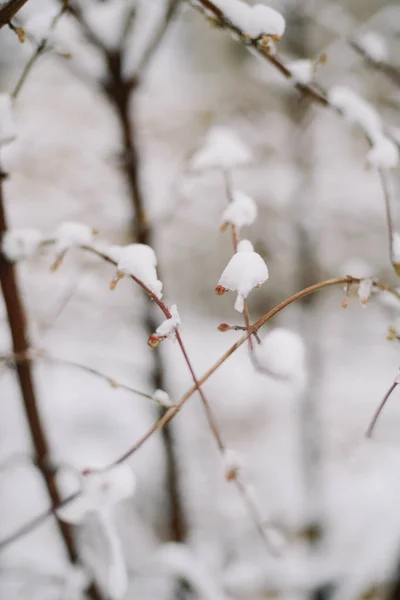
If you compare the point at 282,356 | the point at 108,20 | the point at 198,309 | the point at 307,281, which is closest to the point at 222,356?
the point at 282,356

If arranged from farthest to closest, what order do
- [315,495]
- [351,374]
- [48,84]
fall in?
[351,374], [48,84], [315,495]

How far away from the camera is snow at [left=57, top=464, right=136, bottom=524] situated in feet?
2.28

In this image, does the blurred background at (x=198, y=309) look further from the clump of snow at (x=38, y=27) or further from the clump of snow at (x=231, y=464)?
the clump of snow at (x=231, y=464)

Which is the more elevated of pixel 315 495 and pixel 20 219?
pixel 20 219

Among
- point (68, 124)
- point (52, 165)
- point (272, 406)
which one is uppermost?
point (68, 124)

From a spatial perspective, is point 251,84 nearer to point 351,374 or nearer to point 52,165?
point 52,165

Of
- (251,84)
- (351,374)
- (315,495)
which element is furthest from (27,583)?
(351,374)

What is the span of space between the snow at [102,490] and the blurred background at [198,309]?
269 mm

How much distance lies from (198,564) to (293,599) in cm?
143

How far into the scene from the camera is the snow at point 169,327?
58 cm

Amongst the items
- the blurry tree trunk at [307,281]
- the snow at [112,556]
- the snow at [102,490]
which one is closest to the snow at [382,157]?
the snow at [102,490]

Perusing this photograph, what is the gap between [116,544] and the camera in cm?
92

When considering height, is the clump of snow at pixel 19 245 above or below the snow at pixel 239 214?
above

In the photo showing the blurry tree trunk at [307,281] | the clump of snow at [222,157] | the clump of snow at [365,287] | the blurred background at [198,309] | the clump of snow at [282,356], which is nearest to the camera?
the clump of snow at [282,356]
